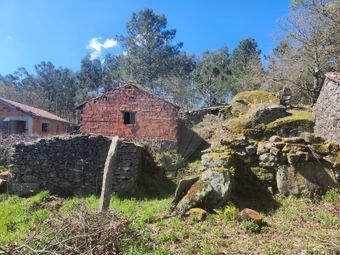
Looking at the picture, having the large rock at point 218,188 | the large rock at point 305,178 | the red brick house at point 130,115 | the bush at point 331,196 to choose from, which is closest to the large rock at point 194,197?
the large rock at point 218,188

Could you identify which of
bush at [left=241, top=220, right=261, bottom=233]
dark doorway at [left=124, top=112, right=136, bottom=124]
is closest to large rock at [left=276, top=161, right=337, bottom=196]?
bush at [left=241, top=220, right=261, bottom=233]

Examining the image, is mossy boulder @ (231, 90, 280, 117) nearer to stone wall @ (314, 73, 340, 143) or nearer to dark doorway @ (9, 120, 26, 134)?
stone wall @ (314, 73, 340, 143)

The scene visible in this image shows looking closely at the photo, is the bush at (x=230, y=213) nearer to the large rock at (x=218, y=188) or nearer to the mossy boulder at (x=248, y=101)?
the large rock at (x=218, y=188)

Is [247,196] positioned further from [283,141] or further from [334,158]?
[334,158]

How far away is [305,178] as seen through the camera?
9453mm

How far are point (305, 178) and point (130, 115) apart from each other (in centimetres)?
1182

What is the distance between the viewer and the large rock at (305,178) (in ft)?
30.5

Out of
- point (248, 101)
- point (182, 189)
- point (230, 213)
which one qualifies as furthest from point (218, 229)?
point (248, 101)

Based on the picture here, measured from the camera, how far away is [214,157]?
957 cm

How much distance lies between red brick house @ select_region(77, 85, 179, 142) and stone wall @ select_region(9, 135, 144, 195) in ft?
23.7

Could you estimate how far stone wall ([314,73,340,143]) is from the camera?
11.9 metres

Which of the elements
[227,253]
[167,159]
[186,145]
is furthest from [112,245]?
[186,145]

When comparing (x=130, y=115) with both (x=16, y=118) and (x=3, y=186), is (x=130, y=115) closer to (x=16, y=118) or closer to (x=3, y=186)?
(x=3, y=186)

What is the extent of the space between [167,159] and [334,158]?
6.78 m
